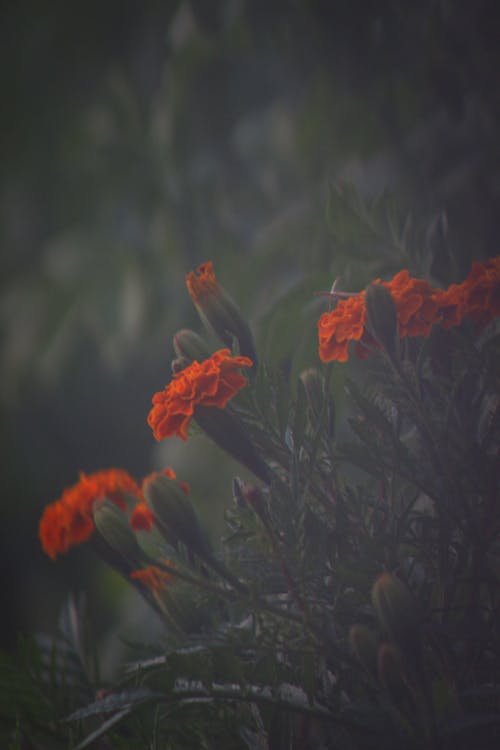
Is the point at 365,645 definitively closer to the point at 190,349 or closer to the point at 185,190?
the point at 190,349

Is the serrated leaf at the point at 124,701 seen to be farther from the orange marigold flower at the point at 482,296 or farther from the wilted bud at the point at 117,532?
the orange marigold flower at the point at 482,296

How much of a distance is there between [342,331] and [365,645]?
0.32 feet

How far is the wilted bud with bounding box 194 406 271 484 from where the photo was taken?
0.25 metres

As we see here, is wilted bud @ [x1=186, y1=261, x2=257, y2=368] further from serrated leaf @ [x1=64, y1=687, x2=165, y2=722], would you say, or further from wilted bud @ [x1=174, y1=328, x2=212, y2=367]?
serrated leaf @ [x1=64, y1=687, x2=165, y2=722]

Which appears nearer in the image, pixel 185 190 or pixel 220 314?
pixel 220 314

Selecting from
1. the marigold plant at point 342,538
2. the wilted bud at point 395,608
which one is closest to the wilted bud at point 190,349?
the marigold plant at point 342,538

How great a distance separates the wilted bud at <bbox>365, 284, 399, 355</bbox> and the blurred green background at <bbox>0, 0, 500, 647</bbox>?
8 cm

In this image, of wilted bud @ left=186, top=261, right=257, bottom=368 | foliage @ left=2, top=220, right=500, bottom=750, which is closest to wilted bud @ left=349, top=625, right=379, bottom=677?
foliage @ left=2, top=220, right=500, bottom=750

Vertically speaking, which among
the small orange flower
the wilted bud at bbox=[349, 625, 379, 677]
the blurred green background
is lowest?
the wilted bud at bbox=[349, 625, 379, 677]

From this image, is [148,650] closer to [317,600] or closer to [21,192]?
[317,600]

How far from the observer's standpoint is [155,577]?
0.93 ft

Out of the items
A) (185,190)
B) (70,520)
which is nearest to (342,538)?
(70,520)

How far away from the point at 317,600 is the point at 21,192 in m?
0.80

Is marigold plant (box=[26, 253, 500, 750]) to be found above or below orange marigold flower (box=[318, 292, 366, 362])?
below
